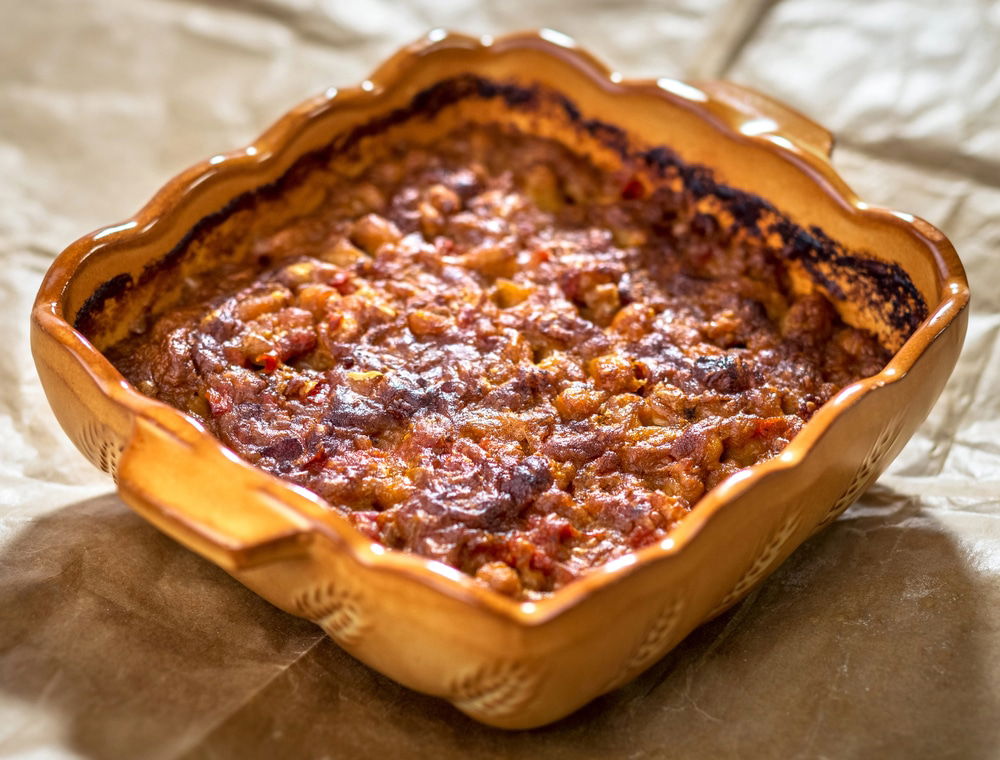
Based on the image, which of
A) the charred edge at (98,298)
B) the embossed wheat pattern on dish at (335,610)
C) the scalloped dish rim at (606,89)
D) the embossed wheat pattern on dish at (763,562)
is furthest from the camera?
the charred edge at (98,298)

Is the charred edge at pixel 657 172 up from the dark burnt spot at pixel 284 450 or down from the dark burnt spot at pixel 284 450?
up

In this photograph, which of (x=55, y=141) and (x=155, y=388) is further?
(x=55, y=141)

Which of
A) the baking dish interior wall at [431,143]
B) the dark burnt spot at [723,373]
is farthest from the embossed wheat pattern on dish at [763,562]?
the baking dish interior wall at [431,143]

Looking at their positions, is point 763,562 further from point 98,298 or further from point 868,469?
point 98,298

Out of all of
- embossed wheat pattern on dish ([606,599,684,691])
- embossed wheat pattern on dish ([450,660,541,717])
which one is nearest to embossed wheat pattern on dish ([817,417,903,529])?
embossed wheat pattern on dish ([606,599,684,691])

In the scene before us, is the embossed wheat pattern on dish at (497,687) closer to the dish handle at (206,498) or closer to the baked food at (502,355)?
the baked food at (502,355)

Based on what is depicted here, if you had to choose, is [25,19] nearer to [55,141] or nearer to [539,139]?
[55,141]

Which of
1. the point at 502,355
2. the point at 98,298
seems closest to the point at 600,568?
the point at 502,355

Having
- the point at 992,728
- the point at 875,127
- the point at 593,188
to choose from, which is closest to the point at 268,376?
the point at 593,188

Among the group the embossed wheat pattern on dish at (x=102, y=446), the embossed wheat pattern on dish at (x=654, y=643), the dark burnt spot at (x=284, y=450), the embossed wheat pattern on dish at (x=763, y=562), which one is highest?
the embossed wheat pattern on dish at (x=763, y=562)
